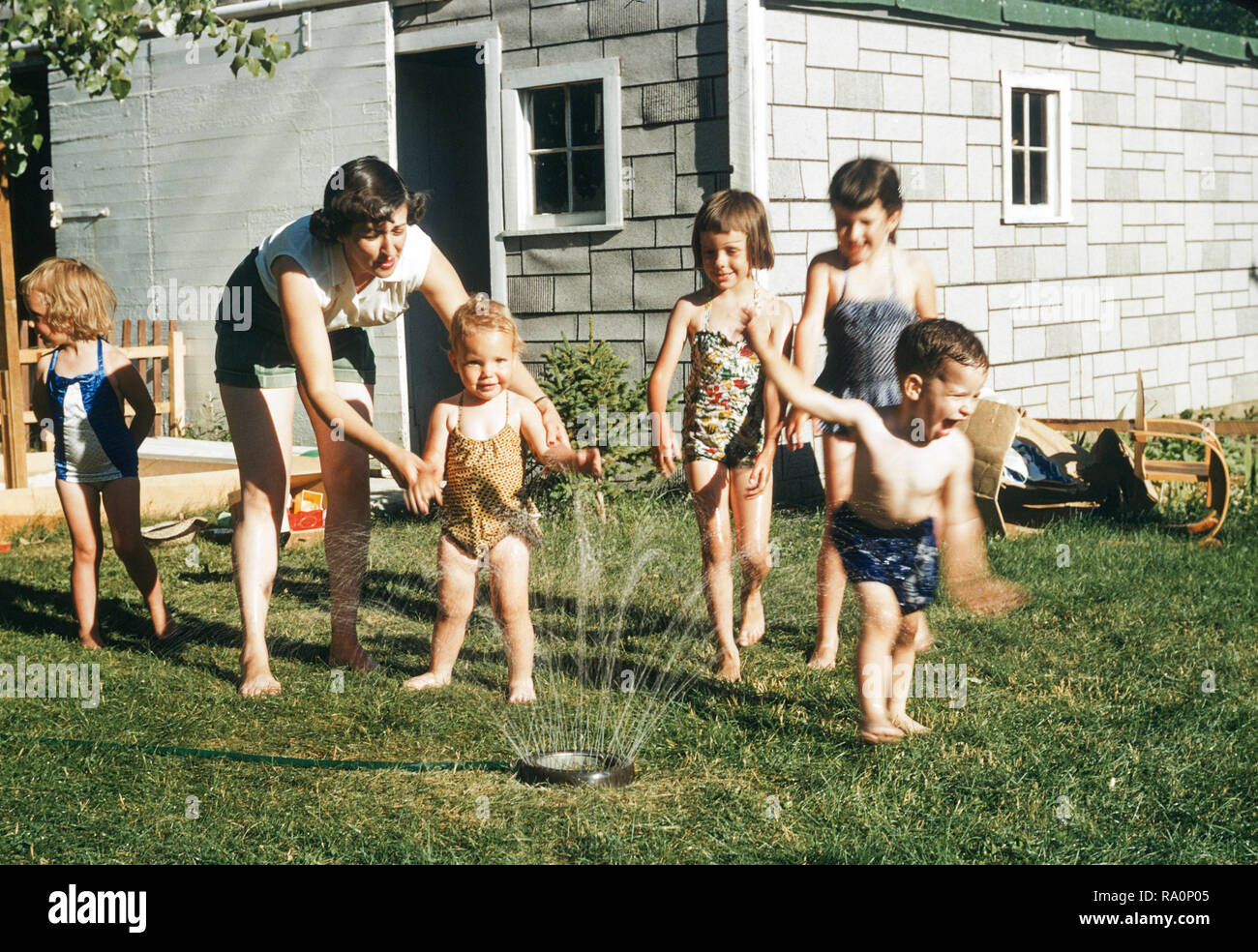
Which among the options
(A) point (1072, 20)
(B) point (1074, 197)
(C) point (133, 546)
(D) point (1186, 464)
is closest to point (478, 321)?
(C) point (133, 546)

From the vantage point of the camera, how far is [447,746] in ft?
12.4

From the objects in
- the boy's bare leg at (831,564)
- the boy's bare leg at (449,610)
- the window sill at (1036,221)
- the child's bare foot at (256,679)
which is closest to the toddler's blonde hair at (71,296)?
the child's bare foot at (256,679)

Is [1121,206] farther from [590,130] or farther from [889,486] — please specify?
[889,486]

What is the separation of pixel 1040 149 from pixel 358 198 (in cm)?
752

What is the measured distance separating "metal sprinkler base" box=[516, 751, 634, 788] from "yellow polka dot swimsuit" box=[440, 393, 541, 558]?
865mm

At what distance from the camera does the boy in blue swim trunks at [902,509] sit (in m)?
3.60

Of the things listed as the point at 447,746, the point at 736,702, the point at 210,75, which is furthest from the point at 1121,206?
the point at 447,746

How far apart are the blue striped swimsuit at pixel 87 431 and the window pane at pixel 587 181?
4195 mm

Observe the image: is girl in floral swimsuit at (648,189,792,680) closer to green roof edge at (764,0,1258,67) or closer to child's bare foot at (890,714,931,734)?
child's bare foot at (890,714,931,734)

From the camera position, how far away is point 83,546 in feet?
17.1

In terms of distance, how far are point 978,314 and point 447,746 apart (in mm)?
6796

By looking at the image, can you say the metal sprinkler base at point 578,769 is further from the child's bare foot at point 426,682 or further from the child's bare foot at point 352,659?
the child's bare foot at point 352,659

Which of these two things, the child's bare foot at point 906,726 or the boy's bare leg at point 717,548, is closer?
the child's bare foot at point 906,726

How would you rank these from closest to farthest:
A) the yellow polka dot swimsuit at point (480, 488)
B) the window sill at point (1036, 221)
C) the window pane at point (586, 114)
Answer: the yellow polka dot swimsuit at point (480, 488) → the window pane at point (586, 114) → the window sill at point (1036, 221)
